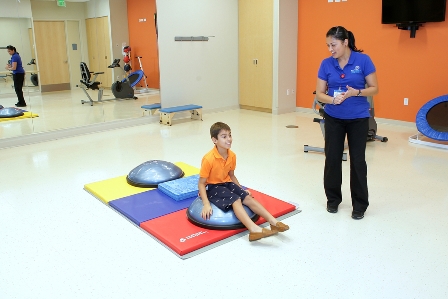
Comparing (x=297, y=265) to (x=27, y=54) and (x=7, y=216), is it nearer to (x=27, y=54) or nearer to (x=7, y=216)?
(x=7, y=216)

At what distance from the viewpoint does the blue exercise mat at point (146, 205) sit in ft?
10.9

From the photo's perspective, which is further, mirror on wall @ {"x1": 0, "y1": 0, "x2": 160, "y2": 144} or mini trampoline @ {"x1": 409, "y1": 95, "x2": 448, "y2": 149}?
mirror on wall @ {"x1": 0, "y1": 0, "x2": 160, "y2": 144}

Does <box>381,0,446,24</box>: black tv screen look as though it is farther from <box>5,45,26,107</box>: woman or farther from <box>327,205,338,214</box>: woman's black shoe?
<box>5,45,26,107</box>: woman

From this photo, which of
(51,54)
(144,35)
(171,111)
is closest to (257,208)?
(171,111)

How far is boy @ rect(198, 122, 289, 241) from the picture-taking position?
2.90 meters

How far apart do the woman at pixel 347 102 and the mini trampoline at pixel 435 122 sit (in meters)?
2.84

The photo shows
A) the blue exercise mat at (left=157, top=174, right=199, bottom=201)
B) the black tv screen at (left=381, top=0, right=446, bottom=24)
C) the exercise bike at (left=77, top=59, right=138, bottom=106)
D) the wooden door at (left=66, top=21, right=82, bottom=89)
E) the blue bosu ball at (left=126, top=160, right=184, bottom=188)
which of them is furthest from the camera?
the exercise bike at (left=77, top=59, right=138, bottom=106)

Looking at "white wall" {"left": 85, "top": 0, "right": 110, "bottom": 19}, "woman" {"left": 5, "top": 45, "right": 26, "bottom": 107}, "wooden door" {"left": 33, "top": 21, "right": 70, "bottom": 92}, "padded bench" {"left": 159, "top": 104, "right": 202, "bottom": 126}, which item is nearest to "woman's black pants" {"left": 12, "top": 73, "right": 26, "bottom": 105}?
"woman" {"left": 5, "top": 45, "right": 26, "bottom": 107}

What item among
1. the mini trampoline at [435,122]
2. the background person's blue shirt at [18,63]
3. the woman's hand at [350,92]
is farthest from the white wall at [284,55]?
the woman's hand at [350,92]

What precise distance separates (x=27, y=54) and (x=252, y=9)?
14.4 feet

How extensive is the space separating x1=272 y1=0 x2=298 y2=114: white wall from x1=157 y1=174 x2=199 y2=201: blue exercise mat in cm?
458

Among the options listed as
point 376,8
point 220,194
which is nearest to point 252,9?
point 376,8

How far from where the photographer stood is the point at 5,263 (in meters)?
2.72

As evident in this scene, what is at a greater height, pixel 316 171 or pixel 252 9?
pixel 252 9
